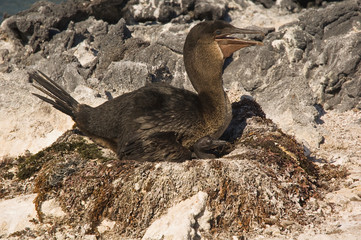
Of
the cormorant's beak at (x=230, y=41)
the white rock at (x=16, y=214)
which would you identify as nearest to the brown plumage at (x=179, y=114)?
the cormorant's beak at (x=230, y=41)

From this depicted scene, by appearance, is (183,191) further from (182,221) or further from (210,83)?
(210,83)

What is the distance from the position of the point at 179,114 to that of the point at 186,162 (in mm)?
864

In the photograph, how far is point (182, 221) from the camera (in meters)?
4.54

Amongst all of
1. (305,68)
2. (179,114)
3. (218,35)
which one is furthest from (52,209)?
(305,68)

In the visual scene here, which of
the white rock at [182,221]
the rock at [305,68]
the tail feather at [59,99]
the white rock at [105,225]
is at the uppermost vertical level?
the tail feather at [59,99]

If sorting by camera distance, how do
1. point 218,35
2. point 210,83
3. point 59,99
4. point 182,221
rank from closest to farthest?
point 182,221
point 218,35
point 210,83
point 59,99

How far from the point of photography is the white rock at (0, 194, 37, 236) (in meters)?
5.04

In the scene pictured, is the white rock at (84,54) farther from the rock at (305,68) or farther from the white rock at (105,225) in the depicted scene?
the white rock at (105,225)

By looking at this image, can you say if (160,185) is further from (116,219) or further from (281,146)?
(281,146)

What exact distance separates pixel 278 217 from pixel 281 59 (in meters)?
4.90

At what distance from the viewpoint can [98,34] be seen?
407 inches

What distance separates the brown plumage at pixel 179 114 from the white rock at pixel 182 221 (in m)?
0.86

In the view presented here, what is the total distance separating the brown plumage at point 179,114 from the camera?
5543mm

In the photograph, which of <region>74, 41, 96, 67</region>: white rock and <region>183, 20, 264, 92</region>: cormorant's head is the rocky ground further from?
<region>183, 20, 264, 92</region>: cormorant's head
